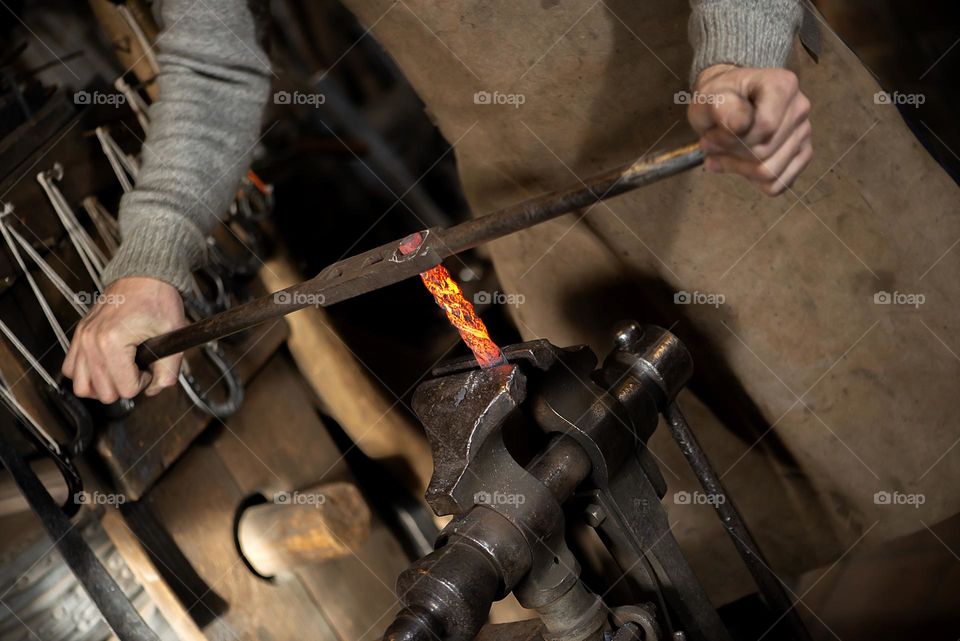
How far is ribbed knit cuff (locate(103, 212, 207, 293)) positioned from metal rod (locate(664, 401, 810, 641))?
0.71m

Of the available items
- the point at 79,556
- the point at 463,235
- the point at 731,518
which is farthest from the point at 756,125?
the point at 79,556

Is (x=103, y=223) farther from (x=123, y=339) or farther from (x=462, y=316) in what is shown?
(x=462, y=316)

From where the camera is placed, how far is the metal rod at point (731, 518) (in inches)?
44.9

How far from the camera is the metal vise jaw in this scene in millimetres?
807

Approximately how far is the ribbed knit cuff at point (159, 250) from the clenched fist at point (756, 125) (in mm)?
765

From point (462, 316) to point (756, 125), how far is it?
13.1 inches

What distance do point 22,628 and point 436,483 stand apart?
806 millimetres

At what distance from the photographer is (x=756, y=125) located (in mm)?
848

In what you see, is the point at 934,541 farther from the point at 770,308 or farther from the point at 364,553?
the point at 364,553

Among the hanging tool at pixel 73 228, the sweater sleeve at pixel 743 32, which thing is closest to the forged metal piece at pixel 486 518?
the sweater sleeve at pixel 743 32

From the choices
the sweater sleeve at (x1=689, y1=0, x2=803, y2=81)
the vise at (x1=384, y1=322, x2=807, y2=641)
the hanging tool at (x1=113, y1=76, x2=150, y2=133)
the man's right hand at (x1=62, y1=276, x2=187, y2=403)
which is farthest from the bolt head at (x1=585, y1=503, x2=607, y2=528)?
the hanging tool at (x1=113, y1=76, x2=150, y2=133)

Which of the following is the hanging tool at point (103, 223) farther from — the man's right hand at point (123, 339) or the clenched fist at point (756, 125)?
the clenched fist at point (756, 125)

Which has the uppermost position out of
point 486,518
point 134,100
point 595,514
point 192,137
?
point 134,100

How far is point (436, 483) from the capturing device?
2.85ft
